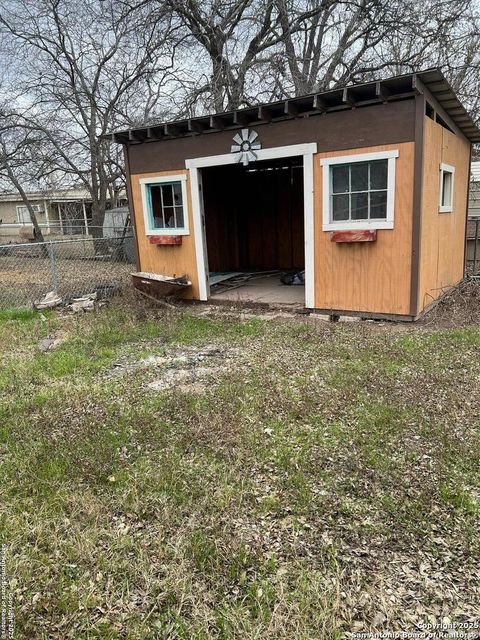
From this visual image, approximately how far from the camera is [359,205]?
226 inches

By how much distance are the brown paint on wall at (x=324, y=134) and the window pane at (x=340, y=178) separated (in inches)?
9.3

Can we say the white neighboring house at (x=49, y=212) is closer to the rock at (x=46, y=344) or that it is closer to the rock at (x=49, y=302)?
the rock at (x=49, y=302)

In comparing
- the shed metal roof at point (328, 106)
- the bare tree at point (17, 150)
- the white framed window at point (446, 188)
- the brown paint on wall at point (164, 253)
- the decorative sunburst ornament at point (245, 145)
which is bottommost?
the brown paint on wall at point (164, 253)

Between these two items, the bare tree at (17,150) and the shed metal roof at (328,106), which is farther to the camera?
the bare tree at (17,150)

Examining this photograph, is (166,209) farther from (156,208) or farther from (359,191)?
(359,191)

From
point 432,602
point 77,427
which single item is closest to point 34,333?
point 77,427

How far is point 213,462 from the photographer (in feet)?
9.18

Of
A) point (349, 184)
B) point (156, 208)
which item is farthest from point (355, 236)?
point (156, 208)

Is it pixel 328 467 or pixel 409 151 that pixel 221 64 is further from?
pixel 328 467

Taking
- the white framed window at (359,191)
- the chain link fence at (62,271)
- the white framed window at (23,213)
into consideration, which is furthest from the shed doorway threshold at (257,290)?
the white framed window at (23,213)

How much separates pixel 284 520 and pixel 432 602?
73 centimetres

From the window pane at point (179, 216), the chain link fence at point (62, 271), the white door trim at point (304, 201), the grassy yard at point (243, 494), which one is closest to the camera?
the grassy yard at point (243, 494)

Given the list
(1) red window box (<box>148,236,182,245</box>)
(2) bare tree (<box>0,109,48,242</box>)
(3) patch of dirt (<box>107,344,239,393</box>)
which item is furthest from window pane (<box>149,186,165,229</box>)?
(2) bare tree (<box>0,109,48,242</box>)

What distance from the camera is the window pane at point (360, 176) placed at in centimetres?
564
